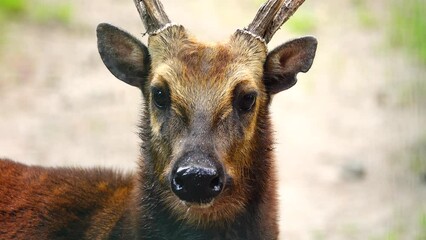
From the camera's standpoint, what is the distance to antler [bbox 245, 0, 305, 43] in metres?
7.01

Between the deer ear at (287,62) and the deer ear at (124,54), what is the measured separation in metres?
0.87

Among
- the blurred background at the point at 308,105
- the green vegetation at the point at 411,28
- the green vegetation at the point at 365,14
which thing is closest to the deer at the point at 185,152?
the blurred background at the point at 308,105

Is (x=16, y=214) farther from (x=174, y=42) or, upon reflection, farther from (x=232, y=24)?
(x=232, y=24)

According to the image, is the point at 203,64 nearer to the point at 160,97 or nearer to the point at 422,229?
the point at 160,97

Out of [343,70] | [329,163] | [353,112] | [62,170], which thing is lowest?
[62,170]

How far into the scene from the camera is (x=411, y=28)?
1418 centimetres

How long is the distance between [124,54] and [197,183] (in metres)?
1.46

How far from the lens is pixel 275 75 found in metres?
7.23

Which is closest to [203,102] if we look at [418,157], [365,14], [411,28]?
[418,157]

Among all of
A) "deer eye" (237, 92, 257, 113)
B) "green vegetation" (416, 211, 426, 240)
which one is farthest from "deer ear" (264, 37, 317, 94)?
"green vegetation" (416, 211, 426, 240)

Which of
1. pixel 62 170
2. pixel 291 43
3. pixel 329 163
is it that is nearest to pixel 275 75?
pixel 291 43

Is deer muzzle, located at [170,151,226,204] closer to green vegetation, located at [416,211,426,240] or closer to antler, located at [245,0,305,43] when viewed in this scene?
antler, located at [245,0,305,43]

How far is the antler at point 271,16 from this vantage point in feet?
23.0

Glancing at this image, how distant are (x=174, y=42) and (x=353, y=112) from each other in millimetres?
6120
